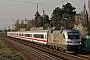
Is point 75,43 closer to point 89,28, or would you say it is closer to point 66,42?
point 66,42

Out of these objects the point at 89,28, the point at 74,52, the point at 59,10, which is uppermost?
the point at 59,10

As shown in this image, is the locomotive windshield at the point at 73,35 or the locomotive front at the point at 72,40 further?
the locomotive windshield at the point at 73,35

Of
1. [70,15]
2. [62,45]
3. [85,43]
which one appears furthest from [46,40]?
[70,15]

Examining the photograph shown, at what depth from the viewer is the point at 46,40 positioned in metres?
36.4

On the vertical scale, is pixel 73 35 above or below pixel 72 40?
above

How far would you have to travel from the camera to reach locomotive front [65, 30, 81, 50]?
80.7ft

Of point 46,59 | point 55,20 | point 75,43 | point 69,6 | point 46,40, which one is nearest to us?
point 46,59

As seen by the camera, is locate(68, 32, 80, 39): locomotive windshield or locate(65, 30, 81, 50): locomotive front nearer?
locate(65, 30, 81, 50): locomotive front

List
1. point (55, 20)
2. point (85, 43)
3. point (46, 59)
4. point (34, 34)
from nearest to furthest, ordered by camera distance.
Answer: point (46, 59)
point (85, 43)
point (34, 34)
point (55, 20)

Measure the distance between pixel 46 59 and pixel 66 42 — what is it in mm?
4907

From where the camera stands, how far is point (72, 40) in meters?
24.8

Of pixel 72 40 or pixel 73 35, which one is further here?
pixel 73 35

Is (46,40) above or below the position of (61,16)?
below

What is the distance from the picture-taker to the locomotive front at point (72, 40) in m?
24.6
